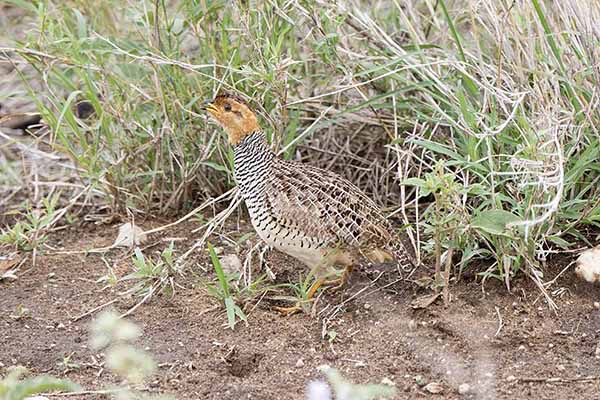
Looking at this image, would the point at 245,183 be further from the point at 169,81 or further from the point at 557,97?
the point at 557,97

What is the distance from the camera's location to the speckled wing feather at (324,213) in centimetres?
423

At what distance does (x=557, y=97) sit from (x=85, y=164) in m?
2.20

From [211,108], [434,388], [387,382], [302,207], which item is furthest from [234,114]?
[434,388]

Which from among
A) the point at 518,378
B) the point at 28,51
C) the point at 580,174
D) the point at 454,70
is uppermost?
the point at 28,51

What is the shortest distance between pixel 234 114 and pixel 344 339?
1.10 m

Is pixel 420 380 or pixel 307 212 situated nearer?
pixel 420 380

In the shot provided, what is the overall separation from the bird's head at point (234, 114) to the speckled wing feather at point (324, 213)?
22 cm

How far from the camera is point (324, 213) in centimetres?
425

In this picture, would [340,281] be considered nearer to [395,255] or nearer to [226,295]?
[395,255]

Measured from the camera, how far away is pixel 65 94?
19.6 feet

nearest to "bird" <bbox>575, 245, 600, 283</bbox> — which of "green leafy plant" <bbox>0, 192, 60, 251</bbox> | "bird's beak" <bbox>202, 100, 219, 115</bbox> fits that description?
"bird's beak" <bbox>202, 100, 219, 115</bbox>

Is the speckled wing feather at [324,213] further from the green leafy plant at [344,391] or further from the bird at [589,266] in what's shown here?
the bird at [589,266]

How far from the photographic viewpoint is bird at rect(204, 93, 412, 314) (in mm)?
4227

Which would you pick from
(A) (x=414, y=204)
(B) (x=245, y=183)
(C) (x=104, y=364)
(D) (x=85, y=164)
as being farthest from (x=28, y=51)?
(A) (x=414, y=204)
